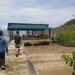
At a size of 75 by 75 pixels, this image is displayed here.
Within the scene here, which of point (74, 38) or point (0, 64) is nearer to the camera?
point (0, 64)

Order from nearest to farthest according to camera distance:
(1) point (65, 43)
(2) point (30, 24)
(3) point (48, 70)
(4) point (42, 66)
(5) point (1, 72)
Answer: (5) point (1, 72) < (3) point (48, 70) < (4) point (42, 66) < (1) point (65, 43) < (2) point (30, 24)

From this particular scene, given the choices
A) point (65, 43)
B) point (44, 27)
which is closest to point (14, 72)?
point (65, 43)

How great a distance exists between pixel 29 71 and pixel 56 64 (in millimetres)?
7387

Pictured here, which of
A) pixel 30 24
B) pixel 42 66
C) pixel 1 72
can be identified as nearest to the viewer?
pixel 1 72

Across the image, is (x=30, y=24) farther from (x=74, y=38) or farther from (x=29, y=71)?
(x=29, y=71)

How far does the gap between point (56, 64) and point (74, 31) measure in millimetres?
24812

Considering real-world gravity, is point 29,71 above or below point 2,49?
below

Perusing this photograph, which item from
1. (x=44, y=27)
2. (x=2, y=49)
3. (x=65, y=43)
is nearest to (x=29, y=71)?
(x=2, y=49)

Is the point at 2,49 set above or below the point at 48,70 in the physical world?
above

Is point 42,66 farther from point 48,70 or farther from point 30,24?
point 30,24

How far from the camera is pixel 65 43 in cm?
3941

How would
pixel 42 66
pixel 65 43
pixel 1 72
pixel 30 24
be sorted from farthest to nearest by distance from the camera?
pixel 30 24
pixel 65 43
pixel 42 66
pixel 1 72

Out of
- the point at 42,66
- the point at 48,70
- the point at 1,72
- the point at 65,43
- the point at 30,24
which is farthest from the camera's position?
the point at 30,24

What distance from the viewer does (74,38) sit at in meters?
40.6
